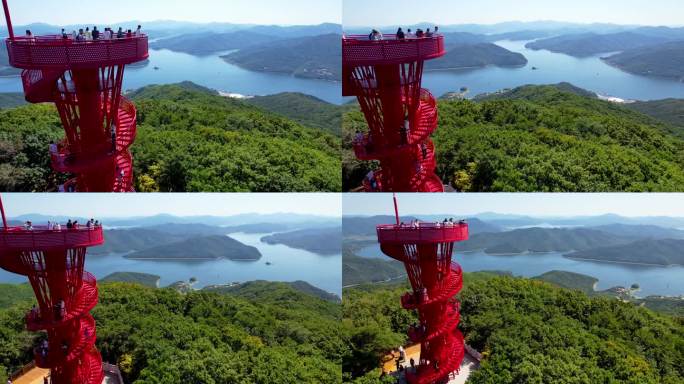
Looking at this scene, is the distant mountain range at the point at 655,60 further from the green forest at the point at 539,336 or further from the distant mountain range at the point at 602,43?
the green forest at the point at 539,336

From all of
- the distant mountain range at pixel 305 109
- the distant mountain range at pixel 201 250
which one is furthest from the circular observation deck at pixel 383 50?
the distant mountain range at pixel 201 250

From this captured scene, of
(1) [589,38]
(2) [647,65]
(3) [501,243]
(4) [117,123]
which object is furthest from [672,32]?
(4) [117,123]

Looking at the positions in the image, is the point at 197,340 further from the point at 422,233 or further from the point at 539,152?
the point at 539,152

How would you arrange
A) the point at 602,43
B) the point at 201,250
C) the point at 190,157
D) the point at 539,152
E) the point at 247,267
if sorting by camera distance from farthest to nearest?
the point at 602,43, the point at 201,250, the point at 247,267, the point at 539,152, the point at 190,157

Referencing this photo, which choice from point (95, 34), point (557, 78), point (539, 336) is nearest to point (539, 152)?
point (539, 336)

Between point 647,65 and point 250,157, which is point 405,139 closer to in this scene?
point 250,157
